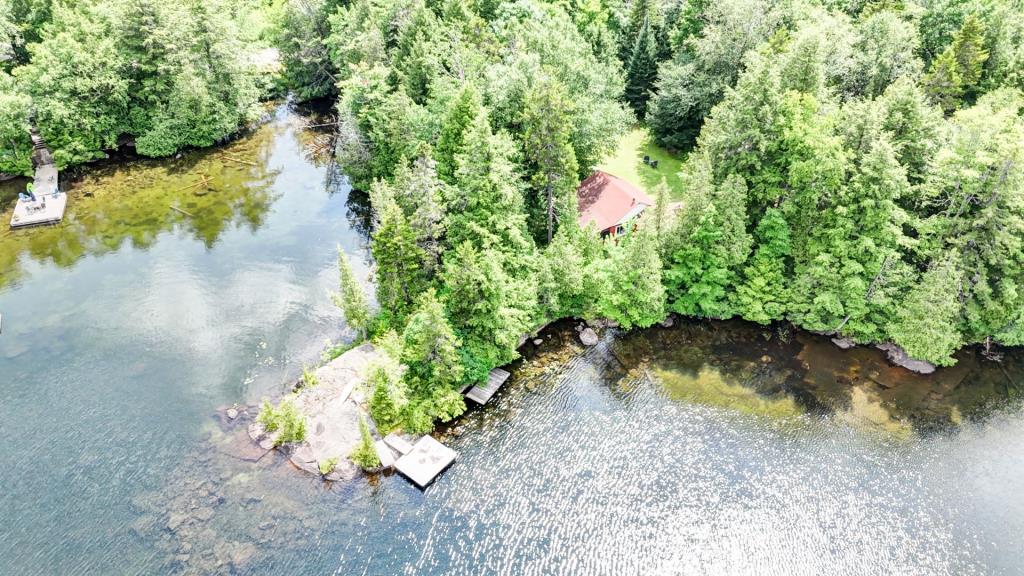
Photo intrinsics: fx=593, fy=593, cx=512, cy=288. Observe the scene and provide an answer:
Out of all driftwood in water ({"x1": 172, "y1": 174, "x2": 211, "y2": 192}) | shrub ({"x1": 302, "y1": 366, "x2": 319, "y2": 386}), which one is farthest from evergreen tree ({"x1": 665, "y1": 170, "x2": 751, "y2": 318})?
driftwood in water ({"x1": 172, "y1": 174, "x2": 211, "y2": 192})

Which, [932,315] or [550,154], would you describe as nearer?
[932,315]

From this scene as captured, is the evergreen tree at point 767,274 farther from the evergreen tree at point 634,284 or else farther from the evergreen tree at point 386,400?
the evergreen tree at point 386,400

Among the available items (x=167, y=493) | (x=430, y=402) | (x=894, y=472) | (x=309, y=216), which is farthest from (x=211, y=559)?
(x=894, y=472)

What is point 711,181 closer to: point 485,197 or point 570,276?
point 570,276

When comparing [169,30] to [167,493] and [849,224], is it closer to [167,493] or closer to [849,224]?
[167,493]

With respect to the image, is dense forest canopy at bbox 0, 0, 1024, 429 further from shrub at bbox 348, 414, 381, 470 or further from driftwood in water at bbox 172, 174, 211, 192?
driftwood in water at bbox 172, 174, 211, 192

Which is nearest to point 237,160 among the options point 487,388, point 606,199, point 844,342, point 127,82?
point 127,82

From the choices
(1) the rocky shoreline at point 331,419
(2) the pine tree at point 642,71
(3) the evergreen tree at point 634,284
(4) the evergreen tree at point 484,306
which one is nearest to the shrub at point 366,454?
(1) the rocky shoreline at point 331,419
